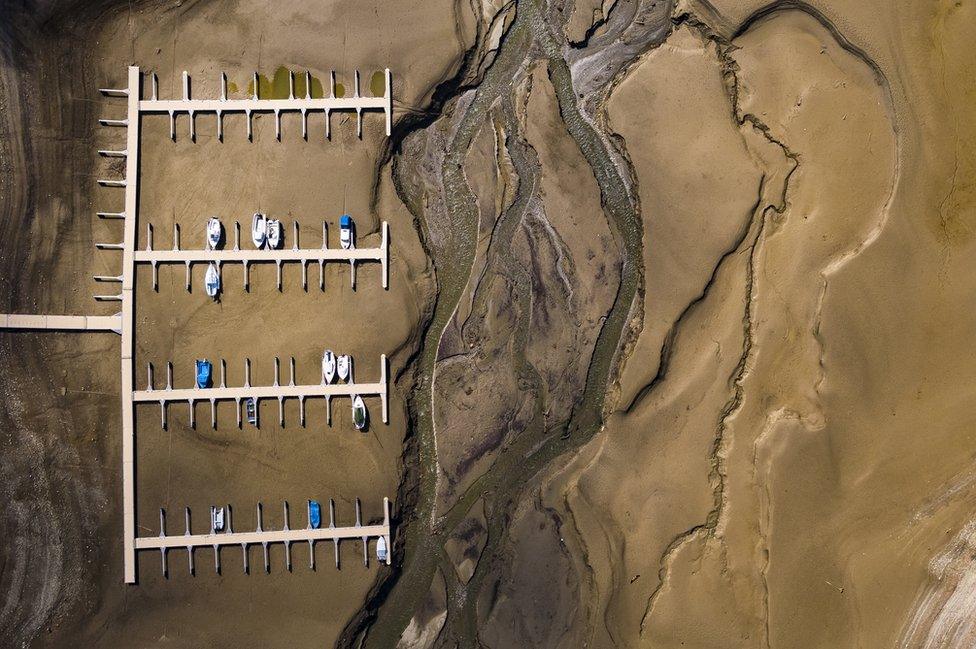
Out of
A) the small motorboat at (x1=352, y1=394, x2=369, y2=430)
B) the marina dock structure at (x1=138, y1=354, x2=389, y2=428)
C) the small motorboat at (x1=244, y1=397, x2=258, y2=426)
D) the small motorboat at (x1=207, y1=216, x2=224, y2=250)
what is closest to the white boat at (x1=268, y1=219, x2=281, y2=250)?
the small motorboat at (x1=207, y1=216, x2=224, y2=250)

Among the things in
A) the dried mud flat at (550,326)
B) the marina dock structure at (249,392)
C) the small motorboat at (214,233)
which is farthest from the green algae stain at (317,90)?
the marina dock structure at (249,392)

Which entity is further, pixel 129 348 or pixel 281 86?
pixel 281 86

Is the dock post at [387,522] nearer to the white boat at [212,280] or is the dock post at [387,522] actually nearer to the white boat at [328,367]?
the white boat at [328,367]

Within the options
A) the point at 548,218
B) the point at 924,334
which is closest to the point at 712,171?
the point at 548,218

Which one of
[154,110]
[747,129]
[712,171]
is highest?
[154,110]

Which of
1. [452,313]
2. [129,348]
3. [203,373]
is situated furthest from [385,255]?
[129,348]

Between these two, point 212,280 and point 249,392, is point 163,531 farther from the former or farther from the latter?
point 212,280

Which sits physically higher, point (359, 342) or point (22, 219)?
point (22, 219)

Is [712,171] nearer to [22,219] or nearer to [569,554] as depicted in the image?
[569,554]
